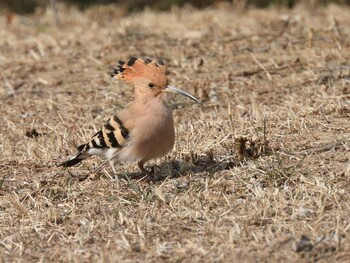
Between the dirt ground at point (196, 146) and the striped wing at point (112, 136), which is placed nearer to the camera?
the dirt ground at point (196, 146)

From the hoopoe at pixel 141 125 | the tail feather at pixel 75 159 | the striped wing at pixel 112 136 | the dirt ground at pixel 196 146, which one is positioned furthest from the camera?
the tail feather at pixel 75 159

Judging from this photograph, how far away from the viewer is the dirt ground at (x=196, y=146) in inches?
168

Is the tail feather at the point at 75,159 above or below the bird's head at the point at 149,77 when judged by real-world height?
below

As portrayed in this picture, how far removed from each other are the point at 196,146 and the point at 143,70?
631 millimetres

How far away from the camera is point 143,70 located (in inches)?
207

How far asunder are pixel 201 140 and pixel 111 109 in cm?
155

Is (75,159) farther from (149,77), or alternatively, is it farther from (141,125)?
(149,77)

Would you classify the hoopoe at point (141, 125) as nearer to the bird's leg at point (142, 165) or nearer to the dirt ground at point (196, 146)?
the bird's leg at point (142, 165)

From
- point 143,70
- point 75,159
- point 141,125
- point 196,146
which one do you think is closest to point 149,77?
point 143,70

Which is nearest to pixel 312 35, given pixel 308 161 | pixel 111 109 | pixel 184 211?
pixel 111 109

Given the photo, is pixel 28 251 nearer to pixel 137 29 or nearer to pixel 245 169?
pixel 245 169

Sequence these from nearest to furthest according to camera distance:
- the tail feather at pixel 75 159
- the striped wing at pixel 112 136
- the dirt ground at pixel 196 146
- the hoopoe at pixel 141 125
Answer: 1. the dirt ground at pixel 196 146
2. the hoopoe at pixel 141 125
3. the striped wing at pixel 112 136
4. the tail feather at pixel 75 159

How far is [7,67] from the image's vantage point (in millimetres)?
8258

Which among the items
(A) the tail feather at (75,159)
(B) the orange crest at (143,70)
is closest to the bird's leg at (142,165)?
(A) the tail feather at (75,159)
